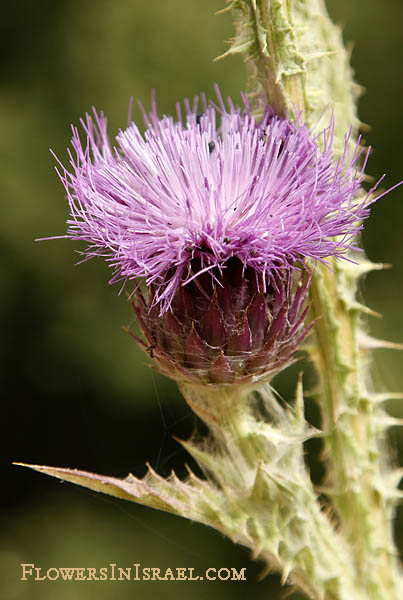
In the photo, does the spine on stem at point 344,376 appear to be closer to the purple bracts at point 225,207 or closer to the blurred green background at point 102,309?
the purple bracts at point 225,207

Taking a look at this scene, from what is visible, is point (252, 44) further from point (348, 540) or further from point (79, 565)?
point (79, 565)

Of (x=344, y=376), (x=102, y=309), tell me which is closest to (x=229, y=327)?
(x=344, y=376)

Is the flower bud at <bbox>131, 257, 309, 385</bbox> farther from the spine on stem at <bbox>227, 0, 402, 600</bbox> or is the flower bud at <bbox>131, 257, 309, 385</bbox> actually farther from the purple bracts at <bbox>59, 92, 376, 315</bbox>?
the spine on stem at <bbox>227, 0, 402, 600</bbox>

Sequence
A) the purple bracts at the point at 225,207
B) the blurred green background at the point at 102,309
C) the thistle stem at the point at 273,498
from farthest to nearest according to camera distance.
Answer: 1. the blurred green background at the point at 102,309
2. the thistle stem at the point at 273,498
3. the purple bracts at the point at 225,207

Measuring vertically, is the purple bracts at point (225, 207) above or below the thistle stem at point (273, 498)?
above

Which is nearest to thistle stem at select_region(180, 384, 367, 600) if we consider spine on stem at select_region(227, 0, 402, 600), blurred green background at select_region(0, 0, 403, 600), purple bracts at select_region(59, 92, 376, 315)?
spine on stem at select_region(227, 0, 402, 600)

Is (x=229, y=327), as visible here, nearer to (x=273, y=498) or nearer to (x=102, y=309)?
(x=273, y=498)

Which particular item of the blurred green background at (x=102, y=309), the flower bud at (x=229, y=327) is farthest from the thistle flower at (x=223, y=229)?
the blurred green background at (x=102, y=309)
